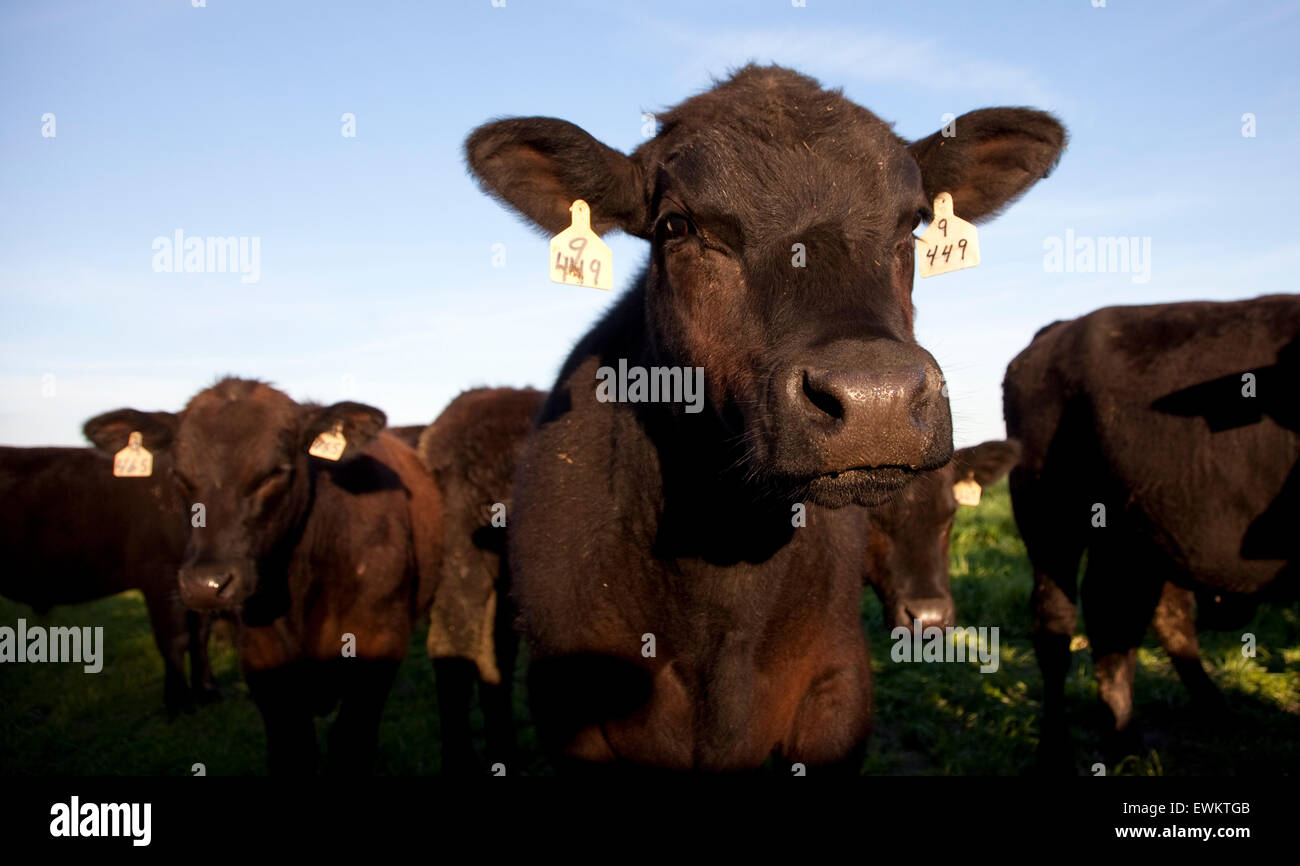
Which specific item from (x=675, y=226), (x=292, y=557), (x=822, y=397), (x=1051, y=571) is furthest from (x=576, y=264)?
(x=1051, y=571)

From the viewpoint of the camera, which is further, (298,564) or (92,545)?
(92,545)

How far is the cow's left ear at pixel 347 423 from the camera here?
625 cm

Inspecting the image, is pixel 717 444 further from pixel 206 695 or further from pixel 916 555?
pixel 206 695

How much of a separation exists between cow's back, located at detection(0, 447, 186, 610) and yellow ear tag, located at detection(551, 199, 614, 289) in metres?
7.25

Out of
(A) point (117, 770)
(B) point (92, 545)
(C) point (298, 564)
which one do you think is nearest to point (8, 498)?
(B) point (92, 545)

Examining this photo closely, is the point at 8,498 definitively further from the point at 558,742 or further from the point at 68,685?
the point at 558,742

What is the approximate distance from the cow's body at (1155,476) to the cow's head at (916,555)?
4.62ft

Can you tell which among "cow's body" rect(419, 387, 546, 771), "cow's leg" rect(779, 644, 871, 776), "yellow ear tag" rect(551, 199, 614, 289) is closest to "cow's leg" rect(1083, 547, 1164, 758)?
"cow's leg" rect(779, 644, 871, 776)

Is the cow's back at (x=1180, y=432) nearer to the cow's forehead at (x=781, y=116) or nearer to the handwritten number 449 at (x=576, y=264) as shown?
the cow's forehead at (x=781, y=116)

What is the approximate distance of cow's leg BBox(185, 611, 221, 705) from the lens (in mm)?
8532

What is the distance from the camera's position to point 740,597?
10.7 ft

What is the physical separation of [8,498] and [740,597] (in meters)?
9.55

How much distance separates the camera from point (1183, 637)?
23.7 feet

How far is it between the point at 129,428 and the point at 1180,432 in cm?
728
